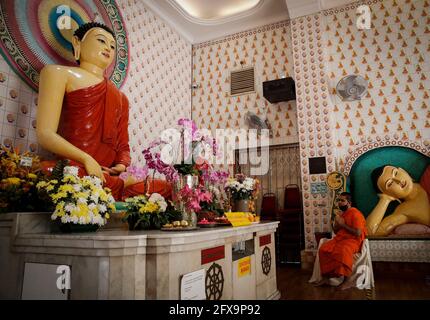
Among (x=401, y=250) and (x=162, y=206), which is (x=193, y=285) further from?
(x=401, y=250)

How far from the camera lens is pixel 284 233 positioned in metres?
5.59

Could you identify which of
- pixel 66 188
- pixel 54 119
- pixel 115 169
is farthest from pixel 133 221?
pixel 54 119

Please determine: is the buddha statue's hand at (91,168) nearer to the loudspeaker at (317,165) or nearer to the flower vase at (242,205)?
the flower vase at (242,205)

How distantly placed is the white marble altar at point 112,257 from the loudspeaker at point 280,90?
13.0ft

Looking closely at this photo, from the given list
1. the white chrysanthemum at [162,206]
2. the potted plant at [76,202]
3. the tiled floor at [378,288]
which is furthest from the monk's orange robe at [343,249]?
the potted plant at [76,202]

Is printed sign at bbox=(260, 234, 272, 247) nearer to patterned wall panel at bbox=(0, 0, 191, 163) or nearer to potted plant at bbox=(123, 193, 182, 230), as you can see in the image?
potted plant at bbox=(123, 193, 182, 230)

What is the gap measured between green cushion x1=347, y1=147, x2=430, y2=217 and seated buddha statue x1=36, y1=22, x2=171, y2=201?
132 inches

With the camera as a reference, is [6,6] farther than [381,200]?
No

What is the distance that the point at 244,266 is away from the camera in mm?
2623

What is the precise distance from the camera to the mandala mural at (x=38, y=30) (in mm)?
3537

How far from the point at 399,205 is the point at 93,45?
4810mm

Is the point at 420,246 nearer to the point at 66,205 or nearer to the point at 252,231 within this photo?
the point at 252,231

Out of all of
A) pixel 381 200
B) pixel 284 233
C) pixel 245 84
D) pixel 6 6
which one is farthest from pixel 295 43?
pixel 6 6
